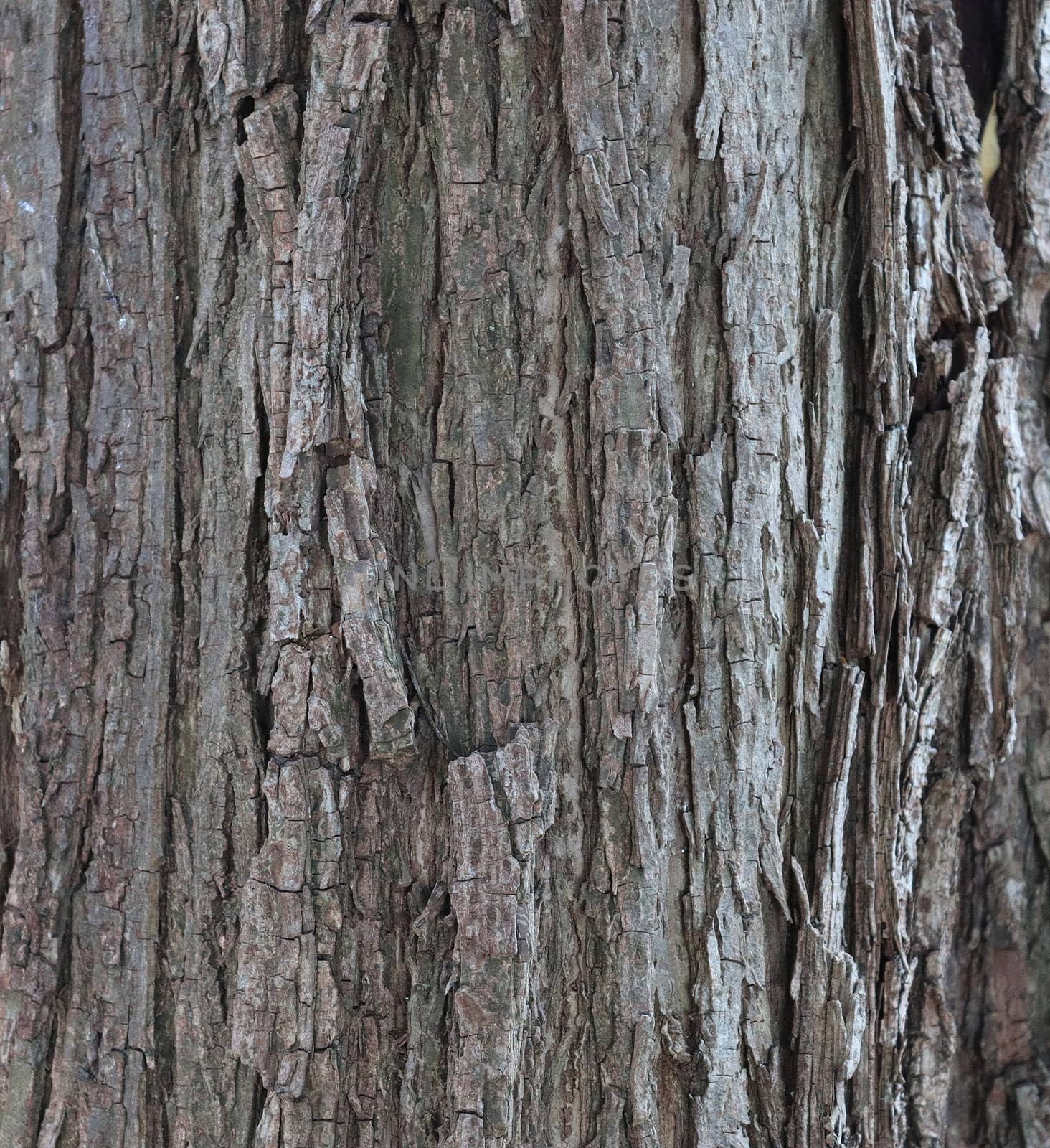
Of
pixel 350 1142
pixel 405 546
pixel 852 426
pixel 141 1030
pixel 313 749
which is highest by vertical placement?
pixel 852 426

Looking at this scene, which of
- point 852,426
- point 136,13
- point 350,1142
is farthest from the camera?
point 852,426

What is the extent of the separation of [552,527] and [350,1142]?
77cm

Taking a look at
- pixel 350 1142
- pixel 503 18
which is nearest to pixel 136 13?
pixel 503 18

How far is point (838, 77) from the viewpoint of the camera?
4.70 ft

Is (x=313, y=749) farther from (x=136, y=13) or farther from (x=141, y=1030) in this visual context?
(x=136, y=13)

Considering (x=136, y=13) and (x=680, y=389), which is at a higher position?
(x=136, y=13)

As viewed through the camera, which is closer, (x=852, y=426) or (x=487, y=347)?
(x=487, y=347)

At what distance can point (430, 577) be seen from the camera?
1268 millimetres

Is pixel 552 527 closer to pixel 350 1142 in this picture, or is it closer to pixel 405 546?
pixel 405 546

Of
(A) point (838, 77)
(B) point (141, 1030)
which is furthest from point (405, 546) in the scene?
(A) point (838, 77)

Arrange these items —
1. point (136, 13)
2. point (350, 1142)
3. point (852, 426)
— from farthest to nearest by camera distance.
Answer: point (852, 426), point (136, 13), point (350, 1142)

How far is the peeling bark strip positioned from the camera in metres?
1.23

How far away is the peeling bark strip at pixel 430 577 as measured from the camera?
4.04ft

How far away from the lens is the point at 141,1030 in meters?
1.28
